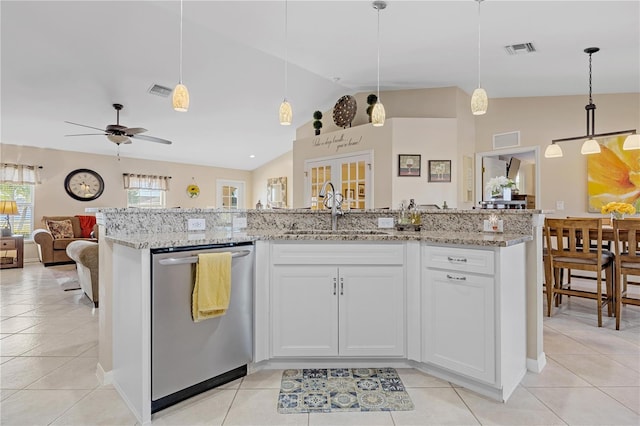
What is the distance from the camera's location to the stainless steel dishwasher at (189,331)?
1.71m

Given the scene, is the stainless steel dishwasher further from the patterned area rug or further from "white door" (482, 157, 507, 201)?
"white door" (482, 157, 507, 201)

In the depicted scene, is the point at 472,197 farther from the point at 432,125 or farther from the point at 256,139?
the point at 256,139

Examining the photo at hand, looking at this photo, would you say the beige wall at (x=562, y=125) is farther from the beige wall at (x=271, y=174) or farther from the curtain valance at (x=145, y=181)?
the curtain valance at (x=145, y=181)

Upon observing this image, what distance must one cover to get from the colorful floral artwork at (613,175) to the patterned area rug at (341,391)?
4.33 m

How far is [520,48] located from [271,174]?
706 centimetres

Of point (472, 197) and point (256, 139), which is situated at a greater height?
point (256, 139)

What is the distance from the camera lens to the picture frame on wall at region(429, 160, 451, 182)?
193 inches

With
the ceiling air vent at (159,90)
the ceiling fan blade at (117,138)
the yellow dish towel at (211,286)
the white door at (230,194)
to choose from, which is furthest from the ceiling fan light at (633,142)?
the white door at (230,194)

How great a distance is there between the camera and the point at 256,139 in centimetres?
757

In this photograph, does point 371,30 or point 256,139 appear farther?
point 256,139

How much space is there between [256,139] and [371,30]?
4570mm

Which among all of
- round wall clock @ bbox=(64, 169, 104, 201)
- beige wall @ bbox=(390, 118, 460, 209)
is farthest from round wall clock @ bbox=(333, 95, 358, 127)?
round wall clock @ bbox=(64, 169, 104, 201)

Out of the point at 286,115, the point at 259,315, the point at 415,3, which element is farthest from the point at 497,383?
the point at 415,3

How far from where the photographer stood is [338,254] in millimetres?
2133
